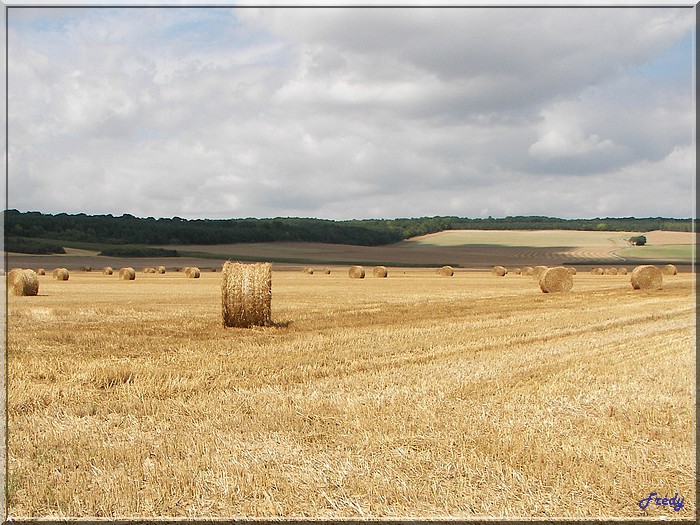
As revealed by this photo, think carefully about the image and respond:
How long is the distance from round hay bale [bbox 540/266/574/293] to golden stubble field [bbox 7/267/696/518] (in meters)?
12.4

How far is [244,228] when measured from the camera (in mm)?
74750

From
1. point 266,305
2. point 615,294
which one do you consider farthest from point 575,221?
point 266,305

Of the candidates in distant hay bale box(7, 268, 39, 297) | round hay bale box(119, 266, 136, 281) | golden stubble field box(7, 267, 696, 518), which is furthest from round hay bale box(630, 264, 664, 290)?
round hay bale box(119, 266, 136, 281)

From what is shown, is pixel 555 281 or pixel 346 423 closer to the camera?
pixel 346 423

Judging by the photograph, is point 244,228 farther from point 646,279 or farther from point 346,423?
point 346,423

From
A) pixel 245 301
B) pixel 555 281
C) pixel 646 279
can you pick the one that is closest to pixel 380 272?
pixel 555 281

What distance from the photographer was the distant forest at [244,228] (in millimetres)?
67562

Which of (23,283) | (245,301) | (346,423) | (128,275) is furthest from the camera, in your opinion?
(128,275)

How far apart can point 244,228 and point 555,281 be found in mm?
53516

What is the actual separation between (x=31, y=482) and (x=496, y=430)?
3643 millimetres

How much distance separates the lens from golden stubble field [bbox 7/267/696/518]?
4.51m

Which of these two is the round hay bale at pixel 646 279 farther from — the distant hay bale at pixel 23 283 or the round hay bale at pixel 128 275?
the round hay bale at pixel 128 275

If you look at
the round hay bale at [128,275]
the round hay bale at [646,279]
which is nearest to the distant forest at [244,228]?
the round hay bale at [128,275]

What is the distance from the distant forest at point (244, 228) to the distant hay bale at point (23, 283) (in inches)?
1622
